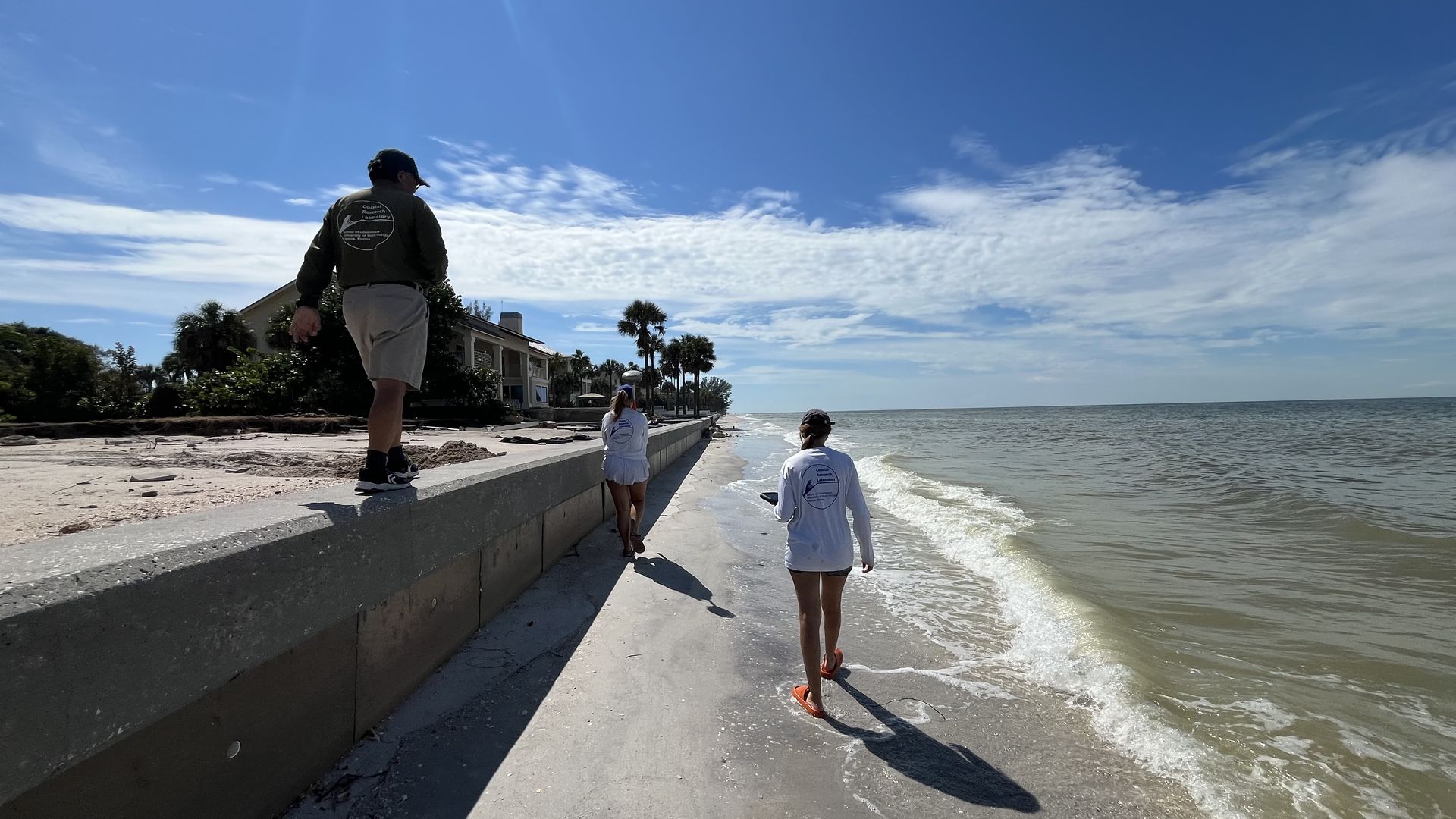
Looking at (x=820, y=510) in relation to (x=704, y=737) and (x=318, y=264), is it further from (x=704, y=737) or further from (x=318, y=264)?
(x=318, y=264)

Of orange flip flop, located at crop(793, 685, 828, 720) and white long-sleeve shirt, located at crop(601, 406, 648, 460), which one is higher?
white long-sleeve shirt, located at crop(601, 406, 648, 460)

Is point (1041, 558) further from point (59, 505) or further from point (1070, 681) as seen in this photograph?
point (59, 505)

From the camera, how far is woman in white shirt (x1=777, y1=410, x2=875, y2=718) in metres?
3.72

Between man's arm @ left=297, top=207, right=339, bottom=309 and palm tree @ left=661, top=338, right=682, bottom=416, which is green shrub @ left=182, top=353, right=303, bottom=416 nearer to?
man's arm @ left=297, top=207, right=339, bottom=309

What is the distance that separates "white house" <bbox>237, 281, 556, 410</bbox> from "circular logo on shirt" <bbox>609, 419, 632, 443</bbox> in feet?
84.3

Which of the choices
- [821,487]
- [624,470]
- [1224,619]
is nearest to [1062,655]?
[1224,619]

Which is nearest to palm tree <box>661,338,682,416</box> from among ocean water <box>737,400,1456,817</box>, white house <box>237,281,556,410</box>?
white house <box>237,281,556,410</box>

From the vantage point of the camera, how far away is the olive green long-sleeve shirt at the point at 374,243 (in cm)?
336

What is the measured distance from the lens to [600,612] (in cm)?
506

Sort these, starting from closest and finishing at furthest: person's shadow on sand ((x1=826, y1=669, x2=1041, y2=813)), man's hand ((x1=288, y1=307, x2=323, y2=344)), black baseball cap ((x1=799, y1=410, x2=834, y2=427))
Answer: person's shadow on sand ((x1=826, y1=669, x2=1041, y2=813)) → man's hand ((x1=288, y1=307, x2=323, y2=344)) → black baseball cap ((x1=799, y1=410, x2=834, y2=427))

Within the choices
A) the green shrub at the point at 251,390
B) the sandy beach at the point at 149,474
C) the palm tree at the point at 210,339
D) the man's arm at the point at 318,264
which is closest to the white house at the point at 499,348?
the palm tree at the point at 210,339

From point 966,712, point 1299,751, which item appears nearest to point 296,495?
point 966,712

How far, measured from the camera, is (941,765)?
10.4 feet

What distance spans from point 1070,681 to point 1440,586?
574cm
